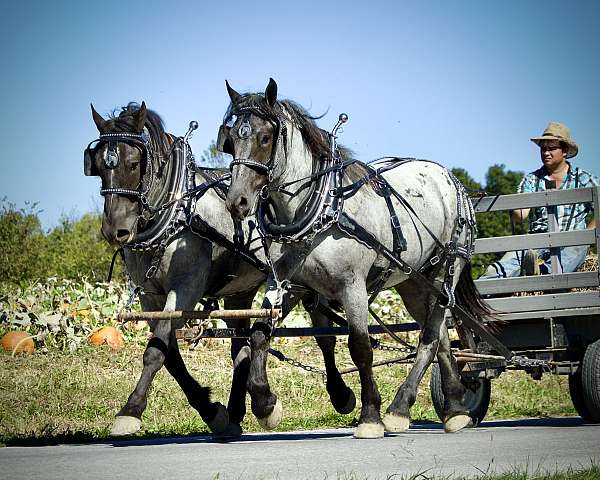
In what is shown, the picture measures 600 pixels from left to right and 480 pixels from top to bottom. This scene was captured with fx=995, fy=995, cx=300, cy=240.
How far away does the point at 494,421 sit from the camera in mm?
10766

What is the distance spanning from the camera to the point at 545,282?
8.94 metres

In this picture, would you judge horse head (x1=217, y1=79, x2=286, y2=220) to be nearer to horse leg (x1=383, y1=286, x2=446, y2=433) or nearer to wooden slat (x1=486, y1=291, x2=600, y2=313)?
horse leg (x1=383, y1=286, x2=446, y2=433)

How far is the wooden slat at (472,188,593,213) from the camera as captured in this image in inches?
350

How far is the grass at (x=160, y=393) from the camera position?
9.90 m

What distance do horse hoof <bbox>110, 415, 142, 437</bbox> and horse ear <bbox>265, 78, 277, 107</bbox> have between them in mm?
2539

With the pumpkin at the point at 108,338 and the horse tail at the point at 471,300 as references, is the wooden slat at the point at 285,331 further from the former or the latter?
the pumpkin at the point at 108,338

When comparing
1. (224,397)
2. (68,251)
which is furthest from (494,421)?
(68,251)

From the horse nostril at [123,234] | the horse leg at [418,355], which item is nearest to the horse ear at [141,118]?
the horse nostril at [123,234]

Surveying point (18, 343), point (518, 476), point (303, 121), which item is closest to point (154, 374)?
point (303, 121)

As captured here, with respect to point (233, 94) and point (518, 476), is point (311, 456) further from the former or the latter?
point (233, 94)

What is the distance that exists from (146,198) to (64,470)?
2411 mm

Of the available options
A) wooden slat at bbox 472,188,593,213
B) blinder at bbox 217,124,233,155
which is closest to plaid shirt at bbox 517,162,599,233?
wooden slat at bbox 472,188,593,213

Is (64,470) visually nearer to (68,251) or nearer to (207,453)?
(207,453)

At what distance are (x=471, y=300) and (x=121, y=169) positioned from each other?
356 centimetres
